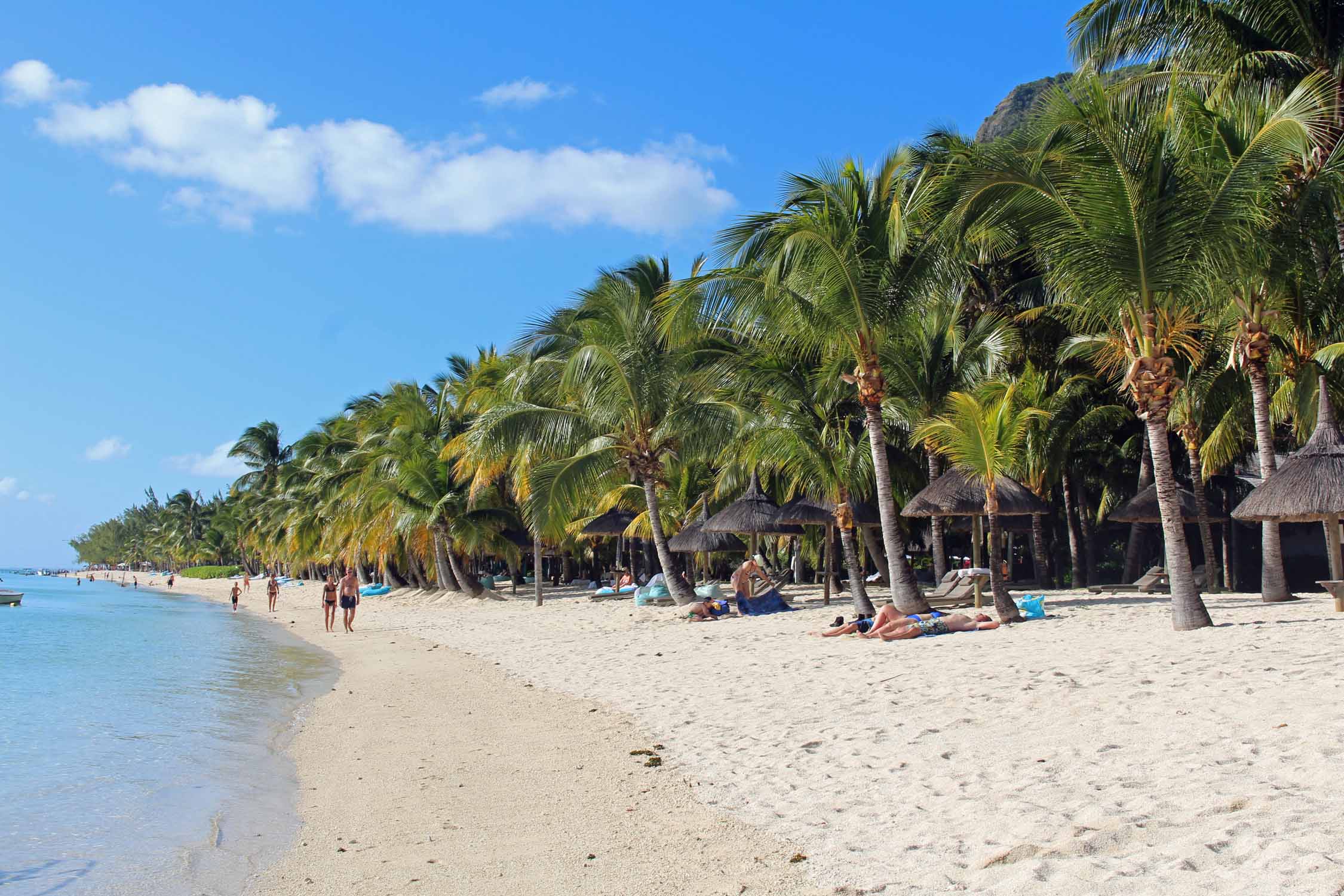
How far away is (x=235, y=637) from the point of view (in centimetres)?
2342

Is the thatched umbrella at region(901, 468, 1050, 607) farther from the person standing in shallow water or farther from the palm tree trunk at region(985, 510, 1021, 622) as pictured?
the person standing in shallow water

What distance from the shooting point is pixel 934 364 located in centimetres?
1658

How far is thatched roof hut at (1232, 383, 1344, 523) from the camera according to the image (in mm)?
10922

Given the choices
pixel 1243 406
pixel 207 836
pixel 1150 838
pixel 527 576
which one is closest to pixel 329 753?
pixel 207 836

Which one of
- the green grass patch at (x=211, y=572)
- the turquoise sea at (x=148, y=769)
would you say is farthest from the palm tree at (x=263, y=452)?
the turquoise sea at (x=148, y=769)

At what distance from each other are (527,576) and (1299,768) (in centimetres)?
4114

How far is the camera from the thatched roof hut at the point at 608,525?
995 inches

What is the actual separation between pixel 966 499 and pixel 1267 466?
3853mm

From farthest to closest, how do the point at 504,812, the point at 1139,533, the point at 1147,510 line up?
the point at 1139,533
the point at 1147,510
the point at 504,812

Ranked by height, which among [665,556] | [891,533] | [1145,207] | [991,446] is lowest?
[665,556]

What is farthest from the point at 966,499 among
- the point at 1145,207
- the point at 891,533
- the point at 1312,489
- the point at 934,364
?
the point at 1145,207

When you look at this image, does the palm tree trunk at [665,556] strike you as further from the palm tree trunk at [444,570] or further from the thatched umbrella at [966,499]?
the palm tree trunk at [444,570]

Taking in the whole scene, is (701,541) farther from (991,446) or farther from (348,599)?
(991,446)

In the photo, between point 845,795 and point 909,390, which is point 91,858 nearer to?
point 845,795
